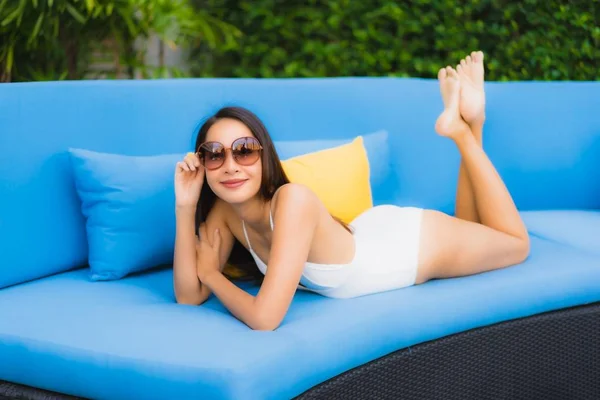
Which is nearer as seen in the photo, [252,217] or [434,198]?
[252,217]

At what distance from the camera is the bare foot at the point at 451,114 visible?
9.84 feet

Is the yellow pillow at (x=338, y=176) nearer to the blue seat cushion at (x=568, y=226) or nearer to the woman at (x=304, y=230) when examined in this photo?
the woman at (x=304, y=230)

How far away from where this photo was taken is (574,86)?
4055 mm

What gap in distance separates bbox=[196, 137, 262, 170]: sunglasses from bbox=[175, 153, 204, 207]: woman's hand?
9 cm

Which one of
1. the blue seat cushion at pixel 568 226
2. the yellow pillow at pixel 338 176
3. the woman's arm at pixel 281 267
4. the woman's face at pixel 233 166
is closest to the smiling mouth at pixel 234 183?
the woman's face at pixel 233 166

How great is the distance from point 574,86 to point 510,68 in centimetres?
101

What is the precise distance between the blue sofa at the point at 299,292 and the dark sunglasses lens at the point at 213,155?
0.40 meters

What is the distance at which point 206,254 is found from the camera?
263 centimetres

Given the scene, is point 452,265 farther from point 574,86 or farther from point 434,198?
point 574,86

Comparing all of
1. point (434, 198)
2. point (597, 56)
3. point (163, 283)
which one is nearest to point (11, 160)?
point (163, 283)

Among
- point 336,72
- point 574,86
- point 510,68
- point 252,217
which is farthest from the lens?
point 336,72

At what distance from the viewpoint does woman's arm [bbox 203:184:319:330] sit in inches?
89.7

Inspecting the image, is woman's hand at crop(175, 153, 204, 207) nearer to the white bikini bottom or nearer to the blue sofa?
the blue sofa

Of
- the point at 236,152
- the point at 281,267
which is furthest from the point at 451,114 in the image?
the point at 281,267
